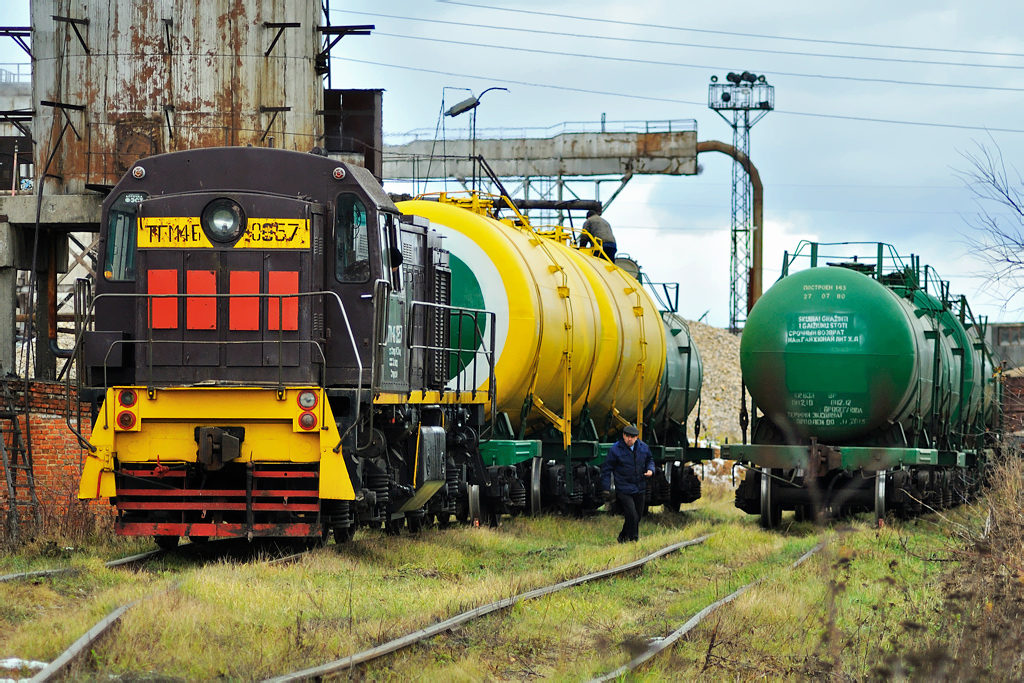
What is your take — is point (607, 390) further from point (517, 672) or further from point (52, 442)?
point (517, 672)

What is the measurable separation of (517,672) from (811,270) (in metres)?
11.0

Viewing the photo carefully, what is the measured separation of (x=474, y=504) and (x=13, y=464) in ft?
17.2

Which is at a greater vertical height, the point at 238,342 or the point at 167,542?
the point at 238,342

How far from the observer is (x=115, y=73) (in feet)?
68.8

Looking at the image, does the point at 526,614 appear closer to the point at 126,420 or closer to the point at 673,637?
the point at 673,637

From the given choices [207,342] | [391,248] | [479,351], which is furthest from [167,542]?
[479,351]

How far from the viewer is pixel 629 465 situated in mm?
15930

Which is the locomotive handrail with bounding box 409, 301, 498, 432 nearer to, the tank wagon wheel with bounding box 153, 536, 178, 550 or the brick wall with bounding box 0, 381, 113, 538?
the tank wagon wheel with bounding box 153, 536, 178, 550

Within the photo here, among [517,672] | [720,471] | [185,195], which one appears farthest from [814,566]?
[720,471]

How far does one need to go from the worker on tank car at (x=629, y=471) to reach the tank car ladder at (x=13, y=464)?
6.89 meters

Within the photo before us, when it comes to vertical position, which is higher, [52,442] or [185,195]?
[185,195]

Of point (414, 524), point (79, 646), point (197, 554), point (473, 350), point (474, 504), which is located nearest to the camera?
point (79, 646)

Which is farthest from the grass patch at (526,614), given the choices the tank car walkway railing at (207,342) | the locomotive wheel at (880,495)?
the locomotive wheel at (880,495)

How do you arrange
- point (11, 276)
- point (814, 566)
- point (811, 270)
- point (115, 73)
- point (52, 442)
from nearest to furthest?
point (814, 566), point (52, 442), point (811, 270), point (11, 276), point (115, 73)
